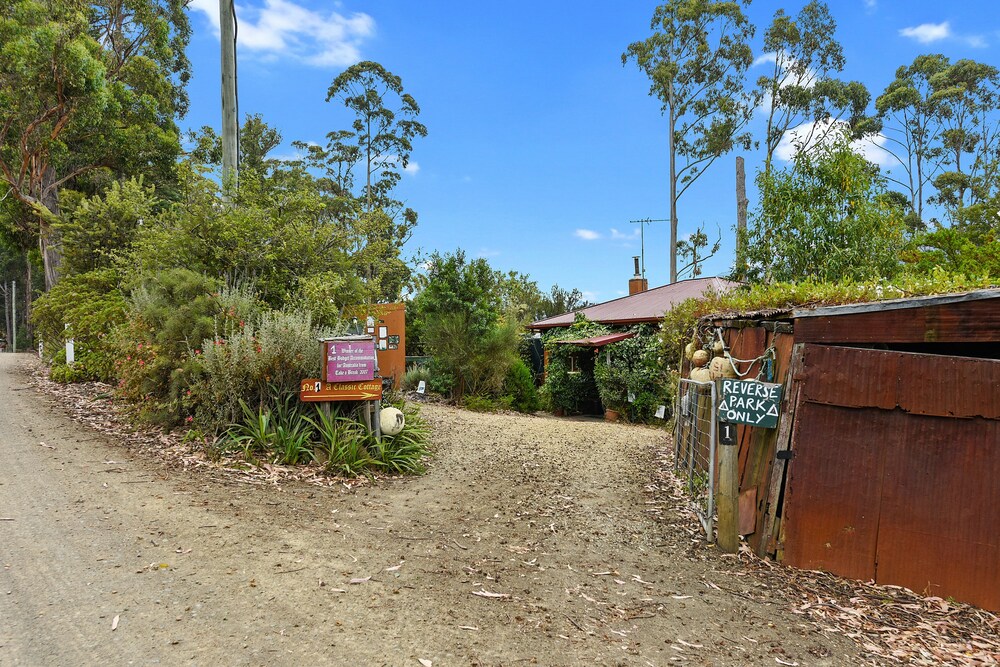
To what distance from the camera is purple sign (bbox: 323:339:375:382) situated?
6.15 meters

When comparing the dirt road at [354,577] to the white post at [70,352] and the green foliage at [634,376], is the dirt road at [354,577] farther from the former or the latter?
the green foliage at [634,376]

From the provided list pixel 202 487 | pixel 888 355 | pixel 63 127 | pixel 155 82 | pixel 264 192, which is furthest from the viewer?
pixel 155 82

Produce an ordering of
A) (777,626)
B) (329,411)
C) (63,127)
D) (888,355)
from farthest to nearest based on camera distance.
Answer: (63,127), (329,411), (888,355), (777,626)

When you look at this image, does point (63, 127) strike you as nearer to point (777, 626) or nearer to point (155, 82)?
point (155, 82)

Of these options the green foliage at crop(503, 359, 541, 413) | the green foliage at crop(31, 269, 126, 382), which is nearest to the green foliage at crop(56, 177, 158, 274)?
the green foliage at crop(31, 269, 126, 382)

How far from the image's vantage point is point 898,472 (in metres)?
4.14

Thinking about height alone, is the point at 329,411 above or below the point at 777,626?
above

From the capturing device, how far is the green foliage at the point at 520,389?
14.9 m

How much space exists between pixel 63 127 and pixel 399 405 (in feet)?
48.0

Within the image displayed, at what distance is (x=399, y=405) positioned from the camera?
304 inches

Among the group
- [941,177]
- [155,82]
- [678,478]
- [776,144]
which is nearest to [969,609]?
[678,478]

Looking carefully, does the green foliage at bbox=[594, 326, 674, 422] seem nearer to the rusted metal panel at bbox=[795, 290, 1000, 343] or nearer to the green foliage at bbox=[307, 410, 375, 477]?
the green foliage at bbox=[307, 410, 375, 477]

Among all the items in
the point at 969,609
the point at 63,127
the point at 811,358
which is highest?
the point at 63,127

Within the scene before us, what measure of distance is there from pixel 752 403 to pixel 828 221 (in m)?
6.82
